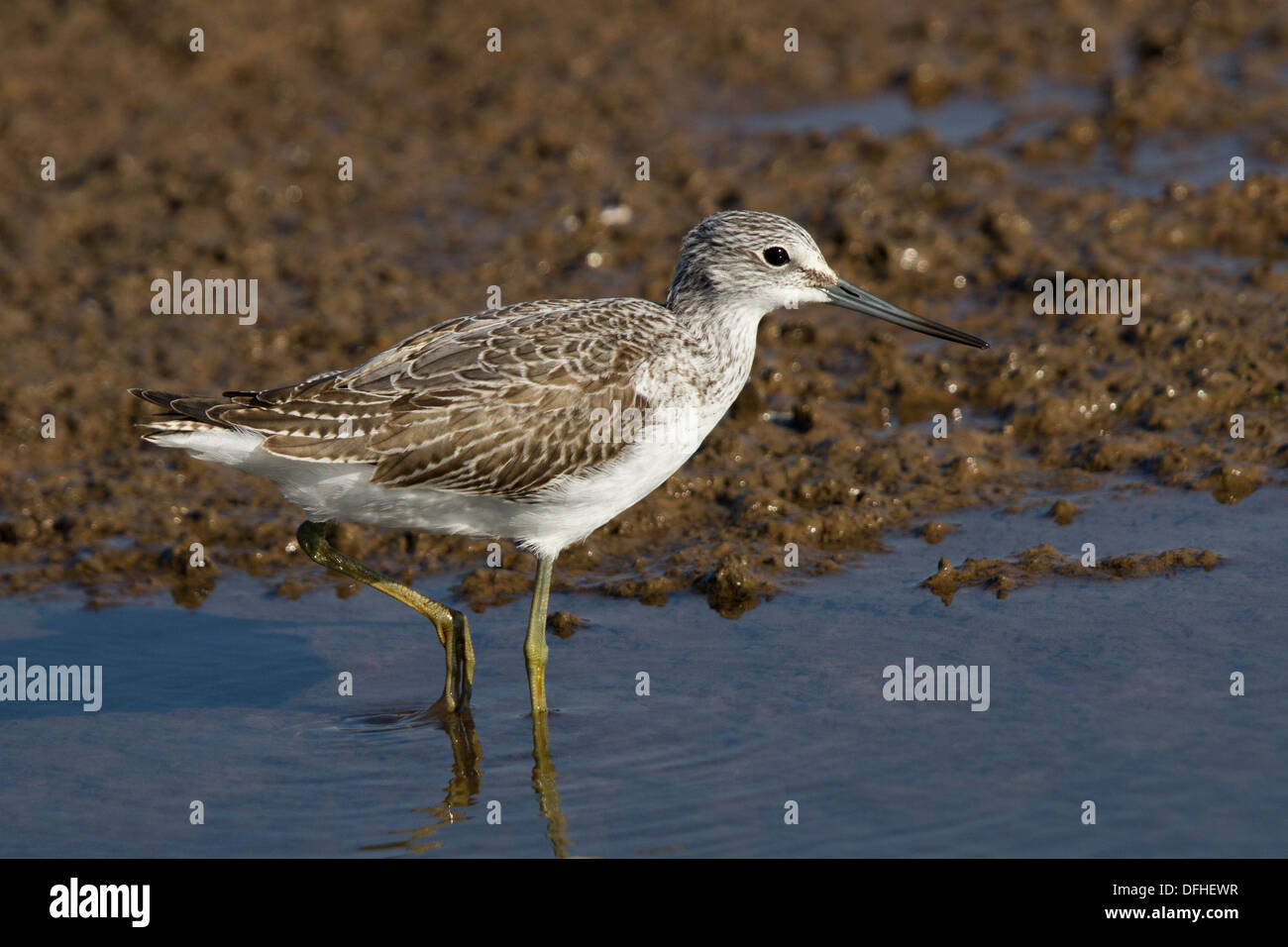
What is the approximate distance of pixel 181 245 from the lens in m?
13.2

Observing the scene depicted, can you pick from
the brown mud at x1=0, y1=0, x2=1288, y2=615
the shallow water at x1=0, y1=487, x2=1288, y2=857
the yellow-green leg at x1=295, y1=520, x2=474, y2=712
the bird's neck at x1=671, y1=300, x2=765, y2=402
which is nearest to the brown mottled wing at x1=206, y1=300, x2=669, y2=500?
the bird's neck at x1=671, y1=300, x2=765, y2=402

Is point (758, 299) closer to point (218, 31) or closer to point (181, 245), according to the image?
point (181, 245)

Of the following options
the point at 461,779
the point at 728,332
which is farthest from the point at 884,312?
the point at 461,779

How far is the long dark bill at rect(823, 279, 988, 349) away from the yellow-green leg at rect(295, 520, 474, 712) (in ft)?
7.69

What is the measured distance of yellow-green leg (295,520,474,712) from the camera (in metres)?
8.86

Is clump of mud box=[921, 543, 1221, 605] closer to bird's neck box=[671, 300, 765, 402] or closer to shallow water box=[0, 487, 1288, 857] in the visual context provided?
shallow water box=[0, 487, 1288, 857]

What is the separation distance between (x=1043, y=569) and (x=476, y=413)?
3516 mm

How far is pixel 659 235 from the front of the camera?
44.1 ft

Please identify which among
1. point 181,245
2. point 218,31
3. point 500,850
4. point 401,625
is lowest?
point 500,850

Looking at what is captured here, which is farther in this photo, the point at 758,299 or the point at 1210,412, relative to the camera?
the point at 1210,412

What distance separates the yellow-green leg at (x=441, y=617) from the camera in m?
8.86

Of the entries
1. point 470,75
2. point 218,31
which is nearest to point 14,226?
point 218,31

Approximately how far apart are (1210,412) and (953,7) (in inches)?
273

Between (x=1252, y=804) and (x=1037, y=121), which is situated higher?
(x=1037, y=121)
